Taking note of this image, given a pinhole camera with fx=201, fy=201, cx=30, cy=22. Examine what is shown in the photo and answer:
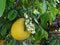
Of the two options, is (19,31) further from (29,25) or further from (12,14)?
(12,14)

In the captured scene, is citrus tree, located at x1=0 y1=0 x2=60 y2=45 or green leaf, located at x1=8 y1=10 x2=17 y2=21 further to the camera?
green leaf, located at x1=8 y1=10 x2=17 y2=21

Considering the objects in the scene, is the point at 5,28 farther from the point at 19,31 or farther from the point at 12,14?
the point at 19,31

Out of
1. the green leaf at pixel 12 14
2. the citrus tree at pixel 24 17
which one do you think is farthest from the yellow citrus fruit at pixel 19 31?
the green leaf at pixel 12 14

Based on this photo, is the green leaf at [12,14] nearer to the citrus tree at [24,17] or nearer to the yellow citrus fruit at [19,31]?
the citrus tree at [24,17]

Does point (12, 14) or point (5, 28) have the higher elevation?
point (12, 14)

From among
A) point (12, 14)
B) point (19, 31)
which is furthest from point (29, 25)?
point (12, 14)

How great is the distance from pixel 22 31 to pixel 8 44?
0.38m

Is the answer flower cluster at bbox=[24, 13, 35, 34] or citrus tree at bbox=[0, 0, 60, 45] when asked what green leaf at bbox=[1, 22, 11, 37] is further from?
flower cluster at bbox=[24, 13, 35, 34]

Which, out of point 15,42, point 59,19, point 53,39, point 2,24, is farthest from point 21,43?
point 59,19

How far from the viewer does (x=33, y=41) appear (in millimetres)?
1496

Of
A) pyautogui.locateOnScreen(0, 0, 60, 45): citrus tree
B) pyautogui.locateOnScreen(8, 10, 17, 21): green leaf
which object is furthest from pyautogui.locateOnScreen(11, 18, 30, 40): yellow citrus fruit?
pyautogui.locateOnScreen(8, 10, 17, 21): green leaf

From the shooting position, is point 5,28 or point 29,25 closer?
point 29,25

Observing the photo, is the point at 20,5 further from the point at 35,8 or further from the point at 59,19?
the point at 59,19

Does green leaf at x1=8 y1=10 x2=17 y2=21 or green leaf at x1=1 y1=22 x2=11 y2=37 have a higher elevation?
green leaf at x1=8 y1=10 x2=17 y2=21
